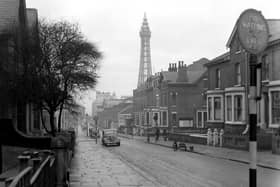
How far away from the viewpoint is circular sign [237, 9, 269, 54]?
7109 mm

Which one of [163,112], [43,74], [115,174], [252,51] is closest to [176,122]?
[163,112]

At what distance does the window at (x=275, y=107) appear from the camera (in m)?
33.5

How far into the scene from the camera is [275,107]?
1329 inches

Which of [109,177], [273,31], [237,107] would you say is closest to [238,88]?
[237,107]

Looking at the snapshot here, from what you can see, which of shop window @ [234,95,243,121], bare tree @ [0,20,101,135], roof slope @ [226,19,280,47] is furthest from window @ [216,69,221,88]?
bare tree @ [0,20,101,135]

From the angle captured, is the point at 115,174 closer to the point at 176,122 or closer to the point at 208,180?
the point at 208,180

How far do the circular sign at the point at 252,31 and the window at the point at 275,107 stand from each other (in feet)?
90.7

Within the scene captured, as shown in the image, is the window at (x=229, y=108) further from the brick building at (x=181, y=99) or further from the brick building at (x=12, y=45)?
the brick building at (x=181, y=99)

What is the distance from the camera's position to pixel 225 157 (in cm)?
2964

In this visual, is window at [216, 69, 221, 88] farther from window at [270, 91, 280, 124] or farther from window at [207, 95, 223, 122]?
window at [270, 91, 280, 124]

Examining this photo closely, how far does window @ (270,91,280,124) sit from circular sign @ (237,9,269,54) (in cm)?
2766

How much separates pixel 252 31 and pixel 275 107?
2808cm

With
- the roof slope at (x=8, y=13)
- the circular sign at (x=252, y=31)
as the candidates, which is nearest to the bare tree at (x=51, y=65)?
the roof slope at (x=8, y=13)

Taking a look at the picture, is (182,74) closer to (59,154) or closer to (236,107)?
(236,107)
